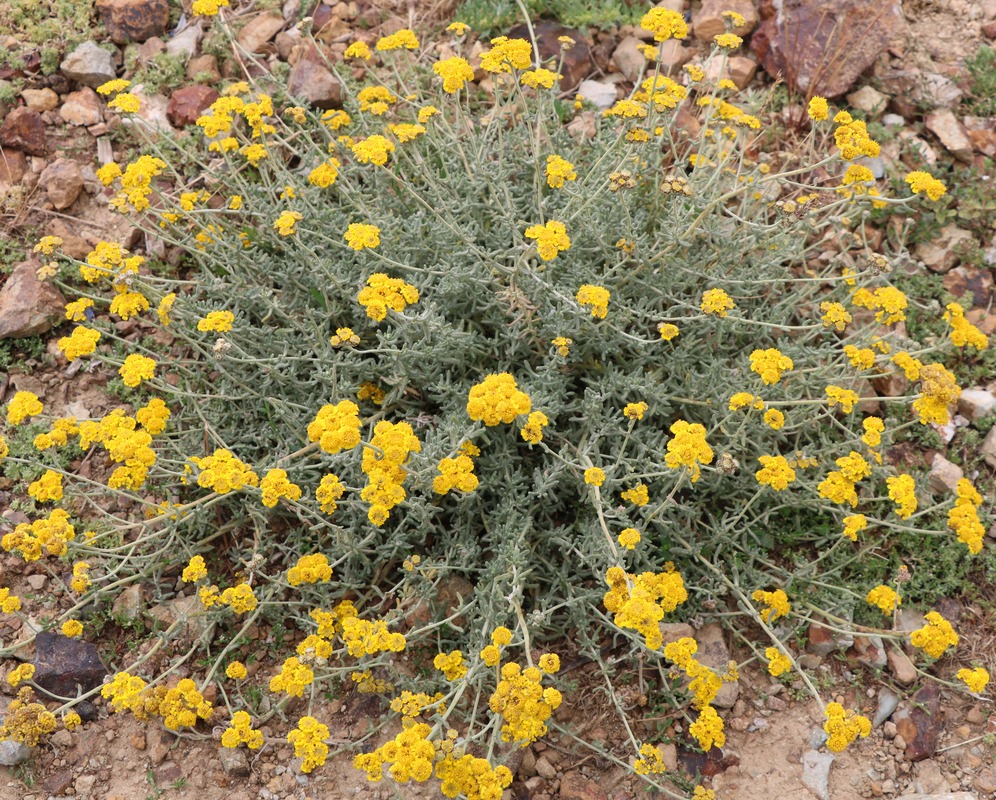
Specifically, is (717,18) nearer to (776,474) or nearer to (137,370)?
(776,474)

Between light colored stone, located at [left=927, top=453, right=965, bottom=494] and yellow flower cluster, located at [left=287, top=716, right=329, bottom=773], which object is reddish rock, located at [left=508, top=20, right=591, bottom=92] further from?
yellow flower cluster, located at [left=287, top=716, right=329, bottom=773]

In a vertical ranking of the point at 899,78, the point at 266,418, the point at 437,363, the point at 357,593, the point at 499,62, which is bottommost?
the point at 357,593

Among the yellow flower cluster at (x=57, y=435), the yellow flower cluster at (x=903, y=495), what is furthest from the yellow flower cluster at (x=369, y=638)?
the yellow flower cluster at (x=903, y=495)

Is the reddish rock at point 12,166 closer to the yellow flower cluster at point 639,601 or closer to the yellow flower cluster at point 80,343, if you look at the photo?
the yellow flower cluster at point 80,343

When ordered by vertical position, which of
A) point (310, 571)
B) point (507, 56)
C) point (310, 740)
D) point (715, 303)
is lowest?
point (310, 740)

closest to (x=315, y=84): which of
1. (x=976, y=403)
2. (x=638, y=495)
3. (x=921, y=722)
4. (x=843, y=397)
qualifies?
(x=638, y=495)

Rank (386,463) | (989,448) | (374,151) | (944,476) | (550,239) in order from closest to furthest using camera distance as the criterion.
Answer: (386,463)
(550,239)
(374,151)
(944,476)
(989,448)

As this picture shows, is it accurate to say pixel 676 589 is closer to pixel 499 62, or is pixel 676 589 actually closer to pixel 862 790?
pixel 862 790

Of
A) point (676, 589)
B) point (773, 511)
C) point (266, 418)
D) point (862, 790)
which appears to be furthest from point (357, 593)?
point (862, 790)
